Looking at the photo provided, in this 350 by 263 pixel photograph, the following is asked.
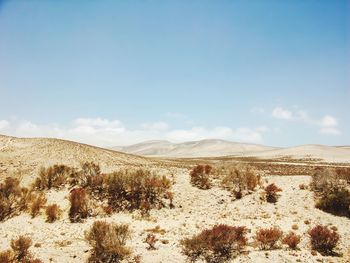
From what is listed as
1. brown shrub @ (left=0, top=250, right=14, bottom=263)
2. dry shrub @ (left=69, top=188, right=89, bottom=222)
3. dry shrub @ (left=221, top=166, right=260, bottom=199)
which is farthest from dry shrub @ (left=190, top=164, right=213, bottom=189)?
brown shrub @ (left=0, top=250, right=14, bottom=263)

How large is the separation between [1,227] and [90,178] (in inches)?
284

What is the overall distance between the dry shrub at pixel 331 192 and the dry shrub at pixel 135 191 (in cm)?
1020

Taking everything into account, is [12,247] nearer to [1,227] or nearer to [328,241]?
[1,227]

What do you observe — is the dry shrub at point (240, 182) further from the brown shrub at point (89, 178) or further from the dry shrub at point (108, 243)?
the dry shrub at point (108, 243)

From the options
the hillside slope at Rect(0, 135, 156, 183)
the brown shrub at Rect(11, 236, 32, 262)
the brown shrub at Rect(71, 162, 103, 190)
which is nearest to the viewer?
the brown shrub at Rect(11, 236, 32, 262)

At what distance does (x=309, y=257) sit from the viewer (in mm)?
14086

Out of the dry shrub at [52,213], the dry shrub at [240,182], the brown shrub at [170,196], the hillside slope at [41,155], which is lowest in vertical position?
the dry shrub at [52,213]

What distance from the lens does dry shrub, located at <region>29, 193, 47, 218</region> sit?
21109 mm

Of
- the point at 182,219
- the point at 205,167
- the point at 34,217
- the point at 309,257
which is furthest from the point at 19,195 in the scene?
the point at 309,257

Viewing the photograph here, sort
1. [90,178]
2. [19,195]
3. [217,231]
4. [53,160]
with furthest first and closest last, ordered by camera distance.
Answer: [53,160] < [90,178] < [19,195] < [217,231]

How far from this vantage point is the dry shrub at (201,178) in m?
25.1

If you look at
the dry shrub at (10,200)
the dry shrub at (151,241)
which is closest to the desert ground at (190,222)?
the dry shrub at (151,241)

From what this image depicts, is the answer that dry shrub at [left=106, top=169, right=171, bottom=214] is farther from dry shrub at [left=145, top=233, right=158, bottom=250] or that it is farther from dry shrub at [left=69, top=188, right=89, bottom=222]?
dry shrub at [left=145, top=233, right=158, bottom=250]

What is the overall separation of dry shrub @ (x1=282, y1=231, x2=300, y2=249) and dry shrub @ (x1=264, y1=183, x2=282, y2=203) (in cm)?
683
